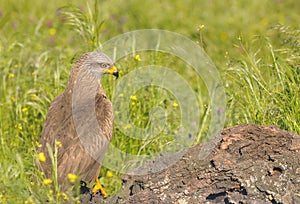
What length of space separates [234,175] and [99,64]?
1.91m

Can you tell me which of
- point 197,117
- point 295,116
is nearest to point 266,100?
point 295,116

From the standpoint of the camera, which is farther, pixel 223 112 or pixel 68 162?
pixel 223 112

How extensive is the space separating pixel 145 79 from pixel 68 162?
159cm

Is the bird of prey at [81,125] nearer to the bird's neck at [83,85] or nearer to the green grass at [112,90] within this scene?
the bird's neck at [83,85]

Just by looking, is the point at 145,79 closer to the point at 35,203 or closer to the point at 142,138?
the point at 142,138

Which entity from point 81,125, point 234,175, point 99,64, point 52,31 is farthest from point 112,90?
point 52,31

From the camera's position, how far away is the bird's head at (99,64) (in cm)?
589

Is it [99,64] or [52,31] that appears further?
[52,31]

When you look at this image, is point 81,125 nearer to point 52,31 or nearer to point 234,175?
point 234,175

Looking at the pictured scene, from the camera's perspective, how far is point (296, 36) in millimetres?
6062

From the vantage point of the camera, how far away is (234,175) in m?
4.54

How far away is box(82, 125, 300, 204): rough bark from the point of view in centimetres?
448

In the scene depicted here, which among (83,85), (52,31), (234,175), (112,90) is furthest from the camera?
(52,31)

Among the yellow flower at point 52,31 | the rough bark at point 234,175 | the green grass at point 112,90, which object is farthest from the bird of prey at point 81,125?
the yellow flower at point 52,31
